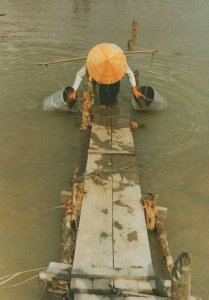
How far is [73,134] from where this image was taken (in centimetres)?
1064

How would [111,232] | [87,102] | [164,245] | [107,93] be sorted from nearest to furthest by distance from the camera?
1. [111,232]
2. [164,245]
3. [87,102]
4. [107,93]

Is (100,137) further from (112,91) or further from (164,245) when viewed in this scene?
(164,245)

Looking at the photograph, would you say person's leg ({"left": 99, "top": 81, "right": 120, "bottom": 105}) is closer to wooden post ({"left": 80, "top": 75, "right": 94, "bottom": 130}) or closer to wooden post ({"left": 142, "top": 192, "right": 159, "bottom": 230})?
wooden post ({"left": 80, "top": 75, "right": 94, "bottom": 130})

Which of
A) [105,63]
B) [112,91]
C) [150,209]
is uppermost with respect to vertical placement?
[105,63]

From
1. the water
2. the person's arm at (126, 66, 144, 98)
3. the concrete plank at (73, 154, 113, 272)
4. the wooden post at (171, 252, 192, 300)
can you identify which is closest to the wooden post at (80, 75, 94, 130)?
the water

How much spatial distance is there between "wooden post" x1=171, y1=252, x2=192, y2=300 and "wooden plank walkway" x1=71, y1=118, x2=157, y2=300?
2.19 feet

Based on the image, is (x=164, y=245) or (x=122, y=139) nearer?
(x=164, y=245)

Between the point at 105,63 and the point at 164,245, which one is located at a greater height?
the point at 105,63

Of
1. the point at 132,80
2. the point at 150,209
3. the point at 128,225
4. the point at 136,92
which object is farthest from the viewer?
the point at 136,92

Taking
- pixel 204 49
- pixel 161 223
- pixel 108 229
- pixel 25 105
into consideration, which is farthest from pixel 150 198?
pixel 204 49

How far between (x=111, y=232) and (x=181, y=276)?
1908mm

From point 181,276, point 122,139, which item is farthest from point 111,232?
point 122,139

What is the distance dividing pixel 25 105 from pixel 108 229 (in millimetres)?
7259

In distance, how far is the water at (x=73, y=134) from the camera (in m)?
7.00
